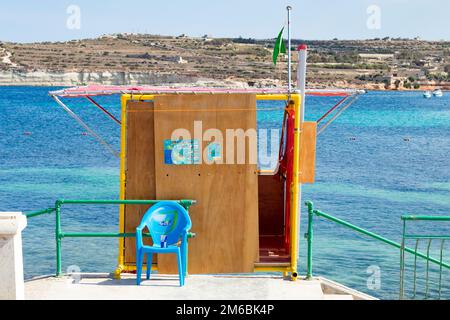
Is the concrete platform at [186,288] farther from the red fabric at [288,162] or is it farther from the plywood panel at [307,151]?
the plywood panel at [307,151]

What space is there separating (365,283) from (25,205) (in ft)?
50.4

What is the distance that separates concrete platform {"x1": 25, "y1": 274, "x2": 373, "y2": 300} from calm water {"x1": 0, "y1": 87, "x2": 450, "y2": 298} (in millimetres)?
8310

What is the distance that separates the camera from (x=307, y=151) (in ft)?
33.8

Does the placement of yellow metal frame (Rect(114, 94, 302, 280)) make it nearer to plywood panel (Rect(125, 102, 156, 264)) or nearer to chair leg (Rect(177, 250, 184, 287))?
plywood panel (Rect(125, 102, 156, 264))

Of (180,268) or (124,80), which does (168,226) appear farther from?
(124,80)

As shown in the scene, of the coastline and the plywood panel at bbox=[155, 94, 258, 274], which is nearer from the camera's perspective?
the plywood panel at bbox=[155, 94, 258, 274]

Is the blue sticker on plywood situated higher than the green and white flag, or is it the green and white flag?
the green and white flag

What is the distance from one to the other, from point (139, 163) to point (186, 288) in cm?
176

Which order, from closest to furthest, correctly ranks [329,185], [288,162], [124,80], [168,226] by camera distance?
[168,226]
[288,162]
[329,185]
[124,80]

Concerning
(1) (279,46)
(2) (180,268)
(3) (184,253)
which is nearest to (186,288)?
(2) (180,268)

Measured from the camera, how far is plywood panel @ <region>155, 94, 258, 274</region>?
32.7 feet

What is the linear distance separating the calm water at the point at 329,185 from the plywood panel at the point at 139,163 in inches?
359

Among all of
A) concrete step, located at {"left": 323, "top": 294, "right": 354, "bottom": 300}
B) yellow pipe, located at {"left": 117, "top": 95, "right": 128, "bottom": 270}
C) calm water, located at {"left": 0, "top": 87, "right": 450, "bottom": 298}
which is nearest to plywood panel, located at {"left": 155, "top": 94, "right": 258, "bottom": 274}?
yellow pipe, located at {"left": 117, "top": 95, "right": 128, "bottom": 270}

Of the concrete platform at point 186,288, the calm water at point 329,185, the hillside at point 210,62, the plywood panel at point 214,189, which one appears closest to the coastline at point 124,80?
the hillside at point 210,62
